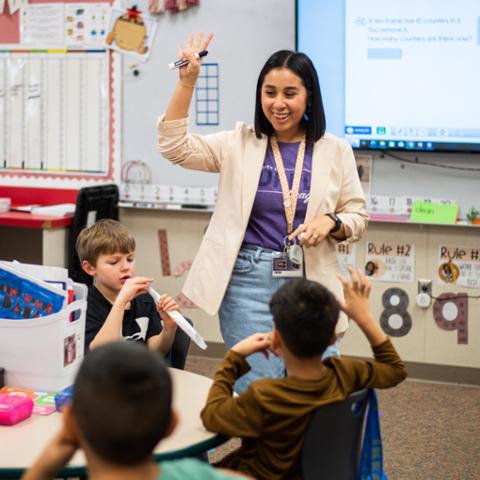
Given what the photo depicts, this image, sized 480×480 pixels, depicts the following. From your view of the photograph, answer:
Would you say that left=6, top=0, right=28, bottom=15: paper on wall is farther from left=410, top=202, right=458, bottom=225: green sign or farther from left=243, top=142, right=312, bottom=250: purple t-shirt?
left=243, top=142, right=312, bottom=250: purple t-shirt

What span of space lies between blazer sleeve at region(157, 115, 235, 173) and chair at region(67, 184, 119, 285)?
1590mm

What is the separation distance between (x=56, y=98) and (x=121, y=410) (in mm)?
3610

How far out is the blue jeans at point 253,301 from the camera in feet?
7.90

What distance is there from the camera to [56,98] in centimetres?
451

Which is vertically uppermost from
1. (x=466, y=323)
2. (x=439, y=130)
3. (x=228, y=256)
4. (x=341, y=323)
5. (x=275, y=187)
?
(x=439, y=130)

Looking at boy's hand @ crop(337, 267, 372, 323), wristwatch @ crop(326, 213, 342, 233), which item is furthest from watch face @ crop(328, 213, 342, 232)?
boy's hand @ crop(337, 267, 372, 323)

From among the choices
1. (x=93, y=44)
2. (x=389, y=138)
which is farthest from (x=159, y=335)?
(x=93, y=44)

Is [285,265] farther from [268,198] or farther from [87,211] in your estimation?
[87,211]

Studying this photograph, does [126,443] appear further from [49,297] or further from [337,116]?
[337,116]

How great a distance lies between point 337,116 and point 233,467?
2.49m

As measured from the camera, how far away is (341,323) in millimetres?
2482

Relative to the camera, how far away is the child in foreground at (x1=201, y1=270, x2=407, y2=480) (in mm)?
1662

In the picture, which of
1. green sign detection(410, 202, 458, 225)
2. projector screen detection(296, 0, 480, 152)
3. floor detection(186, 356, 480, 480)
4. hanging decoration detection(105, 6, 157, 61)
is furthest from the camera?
hanging decoration detection(105, 6, 157, 61)

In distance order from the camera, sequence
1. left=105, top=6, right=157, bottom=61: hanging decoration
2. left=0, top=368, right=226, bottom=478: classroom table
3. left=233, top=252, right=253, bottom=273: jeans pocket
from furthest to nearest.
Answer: left=105, top=6, right=157, bottom=61: hanging decoration < left=233, top=252, right=253, bottom=273: jeans pocket < left=0, top=368, right=226, bottom=478: classroom table
